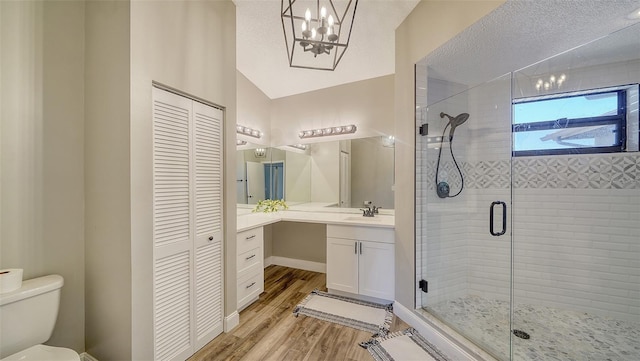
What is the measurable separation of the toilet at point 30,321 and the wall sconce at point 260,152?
7.66ft

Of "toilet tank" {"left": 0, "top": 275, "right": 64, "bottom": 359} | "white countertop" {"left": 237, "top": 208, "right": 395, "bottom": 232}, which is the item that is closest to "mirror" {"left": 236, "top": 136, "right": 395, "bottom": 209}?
"white countertop" {"left": 237, "top": 208, "right": 395, "bottom": 232}

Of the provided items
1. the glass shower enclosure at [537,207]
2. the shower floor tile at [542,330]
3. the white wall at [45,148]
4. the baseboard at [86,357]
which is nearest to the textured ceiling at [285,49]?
the glass shower enclosure at [537,207]

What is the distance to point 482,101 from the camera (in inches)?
91.5

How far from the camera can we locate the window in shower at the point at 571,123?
198 centimetres

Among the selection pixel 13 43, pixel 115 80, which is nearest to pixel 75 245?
pixel 115 80

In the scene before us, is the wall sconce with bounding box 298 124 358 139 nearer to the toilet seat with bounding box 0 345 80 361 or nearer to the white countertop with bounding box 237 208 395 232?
the white countertop with bounding box 237 208 395 232

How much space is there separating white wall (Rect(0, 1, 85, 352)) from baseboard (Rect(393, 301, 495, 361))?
8.21 ft

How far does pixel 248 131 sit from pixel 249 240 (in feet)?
5.16

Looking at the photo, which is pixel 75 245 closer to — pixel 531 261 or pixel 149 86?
pixel 149 86

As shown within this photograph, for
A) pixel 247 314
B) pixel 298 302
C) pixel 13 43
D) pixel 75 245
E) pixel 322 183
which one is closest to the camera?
pixel 13 43

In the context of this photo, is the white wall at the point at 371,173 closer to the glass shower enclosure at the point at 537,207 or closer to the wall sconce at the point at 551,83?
the glass shower enclosure at the point at 537,207

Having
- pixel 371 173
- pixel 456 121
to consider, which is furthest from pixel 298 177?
pixel 456 121

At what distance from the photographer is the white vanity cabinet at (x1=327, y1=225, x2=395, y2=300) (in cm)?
233

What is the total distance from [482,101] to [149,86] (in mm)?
2860
